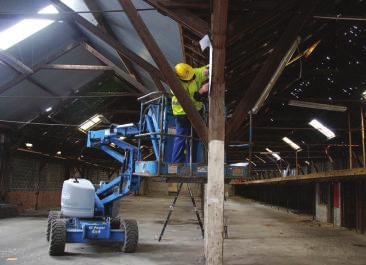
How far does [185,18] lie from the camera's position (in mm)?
6922

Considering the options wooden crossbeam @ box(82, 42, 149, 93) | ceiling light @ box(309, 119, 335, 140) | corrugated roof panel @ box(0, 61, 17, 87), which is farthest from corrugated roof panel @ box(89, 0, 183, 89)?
ceiling light @ box(309, 119, 335, 140)

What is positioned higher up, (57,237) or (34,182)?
(34,182)

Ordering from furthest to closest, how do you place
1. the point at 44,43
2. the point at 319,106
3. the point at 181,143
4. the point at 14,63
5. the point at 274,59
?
the point at 44,43
the point at 14,63
the point at 319,106
the point at 181,143
the point at 274,59

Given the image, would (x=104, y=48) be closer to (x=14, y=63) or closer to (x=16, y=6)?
(x=14, y=63)

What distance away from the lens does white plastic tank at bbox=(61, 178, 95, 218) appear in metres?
9.88

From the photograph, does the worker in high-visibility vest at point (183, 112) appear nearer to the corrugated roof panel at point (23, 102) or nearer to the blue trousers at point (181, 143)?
the blue trousers at point (181, 143)

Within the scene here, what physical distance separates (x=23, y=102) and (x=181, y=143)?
9.18 metres

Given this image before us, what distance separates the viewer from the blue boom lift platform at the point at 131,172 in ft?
24.5

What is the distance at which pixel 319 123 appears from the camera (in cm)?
1373

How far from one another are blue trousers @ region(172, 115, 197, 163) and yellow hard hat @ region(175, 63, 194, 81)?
29.2 inches

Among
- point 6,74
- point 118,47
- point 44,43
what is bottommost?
point 118,47

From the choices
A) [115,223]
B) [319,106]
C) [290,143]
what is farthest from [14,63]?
[290,143]

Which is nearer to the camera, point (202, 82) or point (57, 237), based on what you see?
point (202, 82)

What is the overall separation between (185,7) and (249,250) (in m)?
6.55
